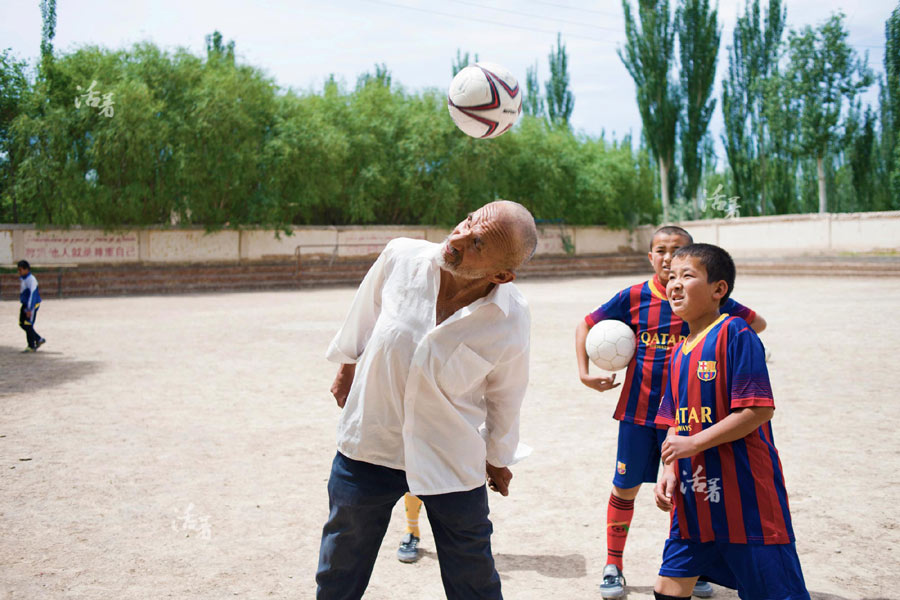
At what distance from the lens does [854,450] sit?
208 inches

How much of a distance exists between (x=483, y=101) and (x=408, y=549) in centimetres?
258

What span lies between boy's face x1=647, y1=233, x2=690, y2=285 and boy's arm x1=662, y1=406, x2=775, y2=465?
1.11m

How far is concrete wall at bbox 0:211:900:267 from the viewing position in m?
24.7

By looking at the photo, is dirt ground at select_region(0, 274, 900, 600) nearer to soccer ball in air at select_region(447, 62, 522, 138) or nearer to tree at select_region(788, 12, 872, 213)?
soccer ball in air at select_region(447, 62, 522, 138)

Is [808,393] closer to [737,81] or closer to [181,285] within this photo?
[181,285]

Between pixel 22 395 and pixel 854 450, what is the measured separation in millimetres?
7653

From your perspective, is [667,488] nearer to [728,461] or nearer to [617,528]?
[728,461]

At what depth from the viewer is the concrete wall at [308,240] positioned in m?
24.7

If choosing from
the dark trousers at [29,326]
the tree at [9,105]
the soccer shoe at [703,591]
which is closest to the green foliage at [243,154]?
the tree at [9,105]

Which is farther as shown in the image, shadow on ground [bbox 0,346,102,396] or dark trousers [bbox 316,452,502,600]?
shadow on ground [bbox 0,346,102,396]

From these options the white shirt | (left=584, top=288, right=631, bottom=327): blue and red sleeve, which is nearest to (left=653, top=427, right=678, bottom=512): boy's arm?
the white shirt

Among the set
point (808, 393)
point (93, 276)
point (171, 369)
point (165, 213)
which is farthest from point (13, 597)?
point (165, 213)

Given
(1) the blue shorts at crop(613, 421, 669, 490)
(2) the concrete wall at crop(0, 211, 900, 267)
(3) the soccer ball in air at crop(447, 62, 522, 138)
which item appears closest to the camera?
(1) the blue shorts at crop(613, 421, 669, 490)

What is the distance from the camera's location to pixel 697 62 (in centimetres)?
3781
